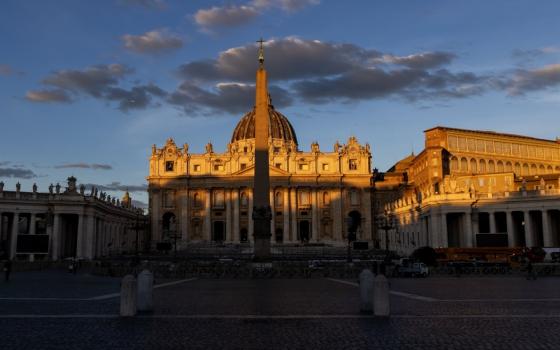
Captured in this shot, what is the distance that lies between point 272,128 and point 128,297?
103 meters

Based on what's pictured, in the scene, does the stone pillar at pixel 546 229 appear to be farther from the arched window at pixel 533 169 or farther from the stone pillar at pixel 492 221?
the arched window at pixel 533 169

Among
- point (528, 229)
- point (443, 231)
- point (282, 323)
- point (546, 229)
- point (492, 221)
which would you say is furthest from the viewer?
point (443, 231)

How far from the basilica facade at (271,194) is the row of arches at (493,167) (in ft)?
59.0

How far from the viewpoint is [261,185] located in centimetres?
3650

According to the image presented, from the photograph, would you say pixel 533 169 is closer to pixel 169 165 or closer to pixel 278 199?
pixel 278 199

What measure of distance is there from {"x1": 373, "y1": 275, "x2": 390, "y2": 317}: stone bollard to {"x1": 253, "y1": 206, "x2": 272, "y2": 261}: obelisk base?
2131cm

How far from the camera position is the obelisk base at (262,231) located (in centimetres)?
3609

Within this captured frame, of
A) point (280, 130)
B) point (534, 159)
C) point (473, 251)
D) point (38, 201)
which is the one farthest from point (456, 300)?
point (280, 130)

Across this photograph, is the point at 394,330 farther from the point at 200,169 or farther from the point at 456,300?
the point at 200,169

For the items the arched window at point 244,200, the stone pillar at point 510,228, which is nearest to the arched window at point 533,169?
the stone pillar at point 510,228

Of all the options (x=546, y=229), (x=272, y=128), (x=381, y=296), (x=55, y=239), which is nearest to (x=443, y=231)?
(x=546, y=229)

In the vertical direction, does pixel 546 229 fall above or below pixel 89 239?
above

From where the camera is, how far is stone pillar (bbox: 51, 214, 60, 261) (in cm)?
5981

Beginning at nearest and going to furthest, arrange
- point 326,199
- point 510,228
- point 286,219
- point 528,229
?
1. point 528,229
2. point 510,228
3. point 286,219
4. point 326,199
